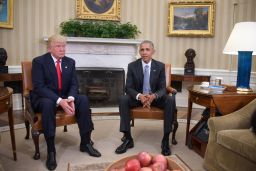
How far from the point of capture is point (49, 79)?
3.16 m

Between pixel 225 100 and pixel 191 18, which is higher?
pixel 191 18

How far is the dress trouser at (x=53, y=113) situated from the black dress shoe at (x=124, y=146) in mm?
411

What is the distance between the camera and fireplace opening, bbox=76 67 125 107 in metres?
5.22

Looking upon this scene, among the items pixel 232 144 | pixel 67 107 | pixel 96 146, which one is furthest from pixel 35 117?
pixel 232 144

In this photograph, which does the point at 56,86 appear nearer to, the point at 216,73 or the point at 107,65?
the point at 107,65

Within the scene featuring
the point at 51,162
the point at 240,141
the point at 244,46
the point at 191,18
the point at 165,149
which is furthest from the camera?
the point at 191,18

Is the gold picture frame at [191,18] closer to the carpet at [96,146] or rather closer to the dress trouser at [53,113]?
the carpet at [96,146]

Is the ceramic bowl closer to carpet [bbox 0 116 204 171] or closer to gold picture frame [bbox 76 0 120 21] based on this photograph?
carpet [bbox 0 116 204 171]

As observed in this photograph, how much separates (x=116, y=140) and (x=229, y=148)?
5.34 feet

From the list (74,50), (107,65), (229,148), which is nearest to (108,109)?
(107,65)

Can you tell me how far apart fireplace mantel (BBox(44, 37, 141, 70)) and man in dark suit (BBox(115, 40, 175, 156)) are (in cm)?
165

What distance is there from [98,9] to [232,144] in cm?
383

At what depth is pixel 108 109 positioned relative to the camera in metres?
5.30

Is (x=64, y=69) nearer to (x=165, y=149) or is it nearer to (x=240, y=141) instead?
(x=165, y=149)
